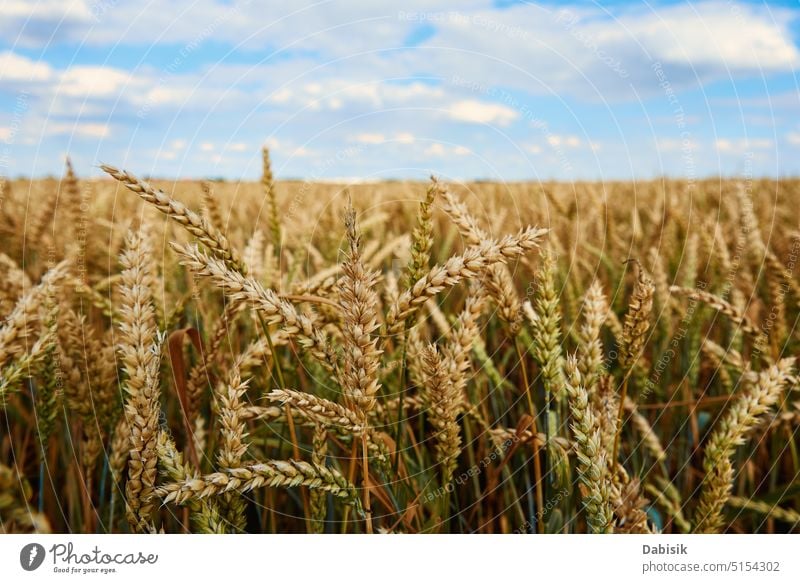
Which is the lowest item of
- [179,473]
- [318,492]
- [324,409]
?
[318,492]

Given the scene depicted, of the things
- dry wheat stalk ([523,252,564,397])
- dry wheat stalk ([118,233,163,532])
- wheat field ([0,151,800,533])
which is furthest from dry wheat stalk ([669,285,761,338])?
dry wheat stalk ([118,233,163,532])

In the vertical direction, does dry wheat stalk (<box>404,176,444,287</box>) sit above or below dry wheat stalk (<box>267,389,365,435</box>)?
above

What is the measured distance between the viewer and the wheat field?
2.91 ft

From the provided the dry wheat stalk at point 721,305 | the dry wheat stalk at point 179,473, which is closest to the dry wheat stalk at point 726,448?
the dry wheat stalk at point 721,305

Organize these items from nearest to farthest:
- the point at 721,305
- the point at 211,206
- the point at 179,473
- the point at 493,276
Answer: the point at 179,473 → the point at 493,276 → the point at 721,305 → the point at 211,206

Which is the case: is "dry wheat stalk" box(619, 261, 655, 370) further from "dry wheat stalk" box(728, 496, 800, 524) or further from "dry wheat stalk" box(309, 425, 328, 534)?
"dry wheat stalk" box(728, 496, 800, 524)

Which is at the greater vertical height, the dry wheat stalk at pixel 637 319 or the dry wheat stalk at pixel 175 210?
the dry wheat stalk at pixel 175 210

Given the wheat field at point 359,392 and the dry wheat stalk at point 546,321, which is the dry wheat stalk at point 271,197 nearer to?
the wheat field at point 359,392

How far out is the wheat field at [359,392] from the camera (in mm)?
886

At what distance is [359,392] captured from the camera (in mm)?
863

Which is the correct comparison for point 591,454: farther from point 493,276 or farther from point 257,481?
point 257,481

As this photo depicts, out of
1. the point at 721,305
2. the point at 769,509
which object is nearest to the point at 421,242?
the point at 721,305
